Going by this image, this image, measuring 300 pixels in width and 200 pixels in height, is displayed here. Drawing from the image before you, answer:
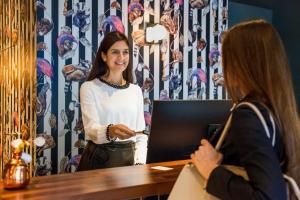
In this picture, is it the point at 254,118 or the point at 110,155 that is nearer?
the point at 254,118

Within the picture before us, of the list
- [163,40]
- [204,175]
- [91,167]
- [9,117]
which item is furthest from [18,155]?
[163,40]

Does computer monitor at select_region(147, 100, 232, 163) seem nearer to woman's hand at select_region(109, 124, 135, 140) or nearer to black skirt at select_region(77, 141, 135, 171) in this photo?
woman's hand at select_region(109, 124, 135, 140)

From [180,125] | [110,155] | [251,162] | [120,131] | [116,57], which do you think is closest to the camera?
[251,162]

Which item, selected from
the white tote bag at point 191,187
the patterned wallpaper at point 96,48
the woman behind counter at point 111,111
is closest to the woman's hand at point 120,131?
the woman behind counter at point 111,111

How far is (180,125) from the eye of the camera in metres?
1.81

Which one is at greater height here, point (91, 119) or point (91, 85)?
point (91, 85)

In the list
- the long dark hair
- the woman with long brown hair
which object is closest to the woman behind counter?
the long dark hair

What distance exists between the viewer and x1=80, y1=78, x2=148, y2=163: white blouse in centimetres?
250

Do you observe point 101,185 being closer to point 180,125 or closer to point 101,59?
point 180,125

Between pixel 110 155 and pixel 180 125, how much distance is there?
30.4 inches

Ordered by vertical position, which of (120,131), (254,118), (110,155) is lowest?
(110,155)

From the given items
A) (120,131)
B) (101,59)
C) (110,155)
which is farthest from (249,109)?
(101,59)

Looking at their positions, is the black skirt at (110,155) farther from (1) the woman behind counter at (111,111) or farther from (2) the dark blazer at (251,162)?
(2) the dark blazer at (251,162)

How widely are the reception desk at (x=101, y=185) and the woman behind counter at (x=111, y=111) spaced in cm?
50
